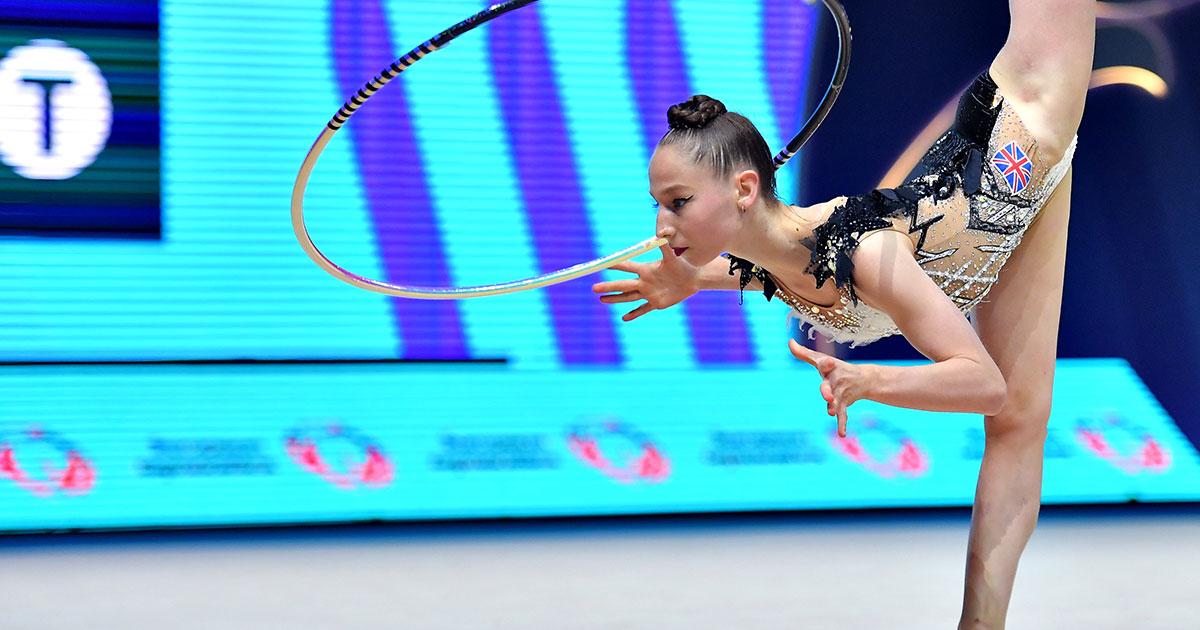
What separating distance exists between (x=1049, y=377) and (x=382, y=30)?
267 cm

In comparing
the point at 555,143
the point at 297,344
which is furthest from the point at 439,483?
the point at 555,143

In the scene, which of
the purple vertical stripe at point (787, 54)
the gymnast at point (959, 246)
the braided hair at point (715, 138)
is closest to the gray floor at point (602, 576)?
the gymnast at point (959, 246)

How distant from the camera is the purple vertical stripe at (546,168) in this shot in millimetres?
4277

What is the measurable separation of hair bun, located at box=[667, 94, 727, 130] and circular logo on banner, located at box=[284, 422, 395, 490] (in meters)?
2.37

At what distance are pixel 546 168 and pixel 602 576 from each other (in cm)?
151

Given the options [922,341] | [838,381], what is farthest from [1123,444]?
[838,381]

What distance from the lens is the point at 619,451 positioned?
14.1 feet

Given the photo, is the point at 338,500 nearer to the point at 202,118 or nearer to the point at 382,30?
the point at 202,118

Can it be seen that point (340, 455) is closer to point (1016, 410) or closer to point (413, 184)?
point (413, 184)

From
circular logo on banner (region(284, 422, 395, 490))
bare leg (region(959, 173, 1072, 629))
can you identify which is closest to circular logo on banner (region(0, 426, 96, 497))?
circular logo on banner (region(284, 422, 395, 490))

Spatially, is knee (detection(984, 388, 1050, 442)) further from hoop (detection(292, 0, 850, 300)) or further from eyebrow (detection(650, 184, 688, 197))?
eyebrow (detection(650, 184, 688, 197))

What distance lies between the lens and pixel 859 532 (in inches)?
169

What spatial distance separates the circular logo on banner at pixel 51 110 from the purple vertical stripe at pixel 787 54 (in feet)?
7.57

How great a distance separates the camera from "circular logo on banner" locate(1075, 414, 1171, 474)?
15.3 ft
